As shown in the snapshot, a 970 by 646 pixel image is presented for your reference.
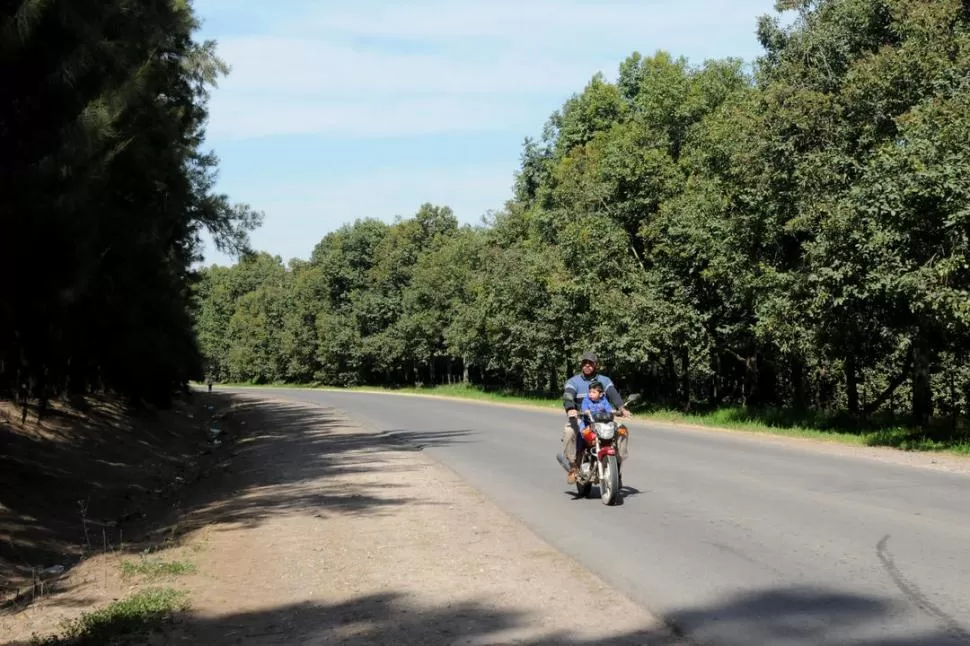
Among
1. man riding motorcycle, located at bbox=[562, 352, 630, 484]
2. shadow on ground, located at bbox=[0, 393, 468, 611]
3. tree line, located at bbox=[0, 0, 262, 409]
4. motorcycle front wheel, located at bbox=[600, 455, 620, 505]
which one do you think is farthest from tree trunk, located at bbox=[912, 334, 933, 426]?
tree line, located at bbox=[0, 0, 262, 409]

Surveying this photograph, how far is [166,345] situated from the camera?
25266 millimetres

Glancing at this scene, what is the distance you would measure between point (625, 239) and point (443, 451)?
17.6 m

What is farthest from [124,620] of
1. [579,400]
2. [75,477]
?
[75,477]

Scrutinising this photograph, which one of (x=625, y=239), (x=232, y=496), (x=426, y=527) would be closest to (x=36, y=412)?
(x=232, y=496)

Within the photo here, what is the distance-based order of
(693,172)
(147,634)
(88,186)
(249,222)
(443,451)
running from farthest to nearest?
(693,172) < (249,222) < (443,451) < (88,186) < (147,634)

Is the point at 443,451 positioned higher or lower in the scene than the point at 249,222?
lower

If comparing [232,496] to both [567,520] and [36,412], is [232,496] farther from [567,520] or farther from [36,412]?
[36,412]

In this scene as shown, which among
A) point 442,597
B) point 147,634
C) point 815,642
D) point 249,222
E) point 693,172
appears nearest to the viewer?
point 815,642

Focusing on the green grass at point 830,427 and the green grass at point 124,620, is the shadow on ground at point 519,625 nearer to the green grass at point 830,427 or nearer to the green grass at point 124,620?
the green grass at point 124,620

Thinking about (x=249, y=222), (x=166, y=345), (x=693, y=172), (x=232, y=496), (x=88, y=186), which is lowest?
(x=232, y=496)

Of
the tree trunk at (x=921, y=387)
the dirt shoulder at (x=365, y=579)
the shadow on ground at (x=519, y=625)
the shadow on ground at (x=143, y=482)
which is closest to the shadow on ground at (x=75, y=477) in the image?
the shadow on ground at (x=143, y=482)

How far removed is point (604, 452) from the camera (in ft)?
36.3

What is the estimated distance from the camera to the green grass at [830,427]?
18.2 metres

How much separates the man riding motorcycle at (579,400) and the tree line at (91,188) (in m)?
7.15
